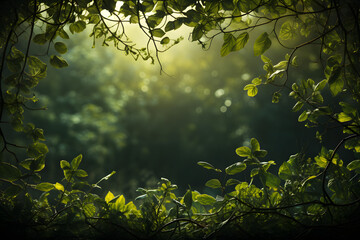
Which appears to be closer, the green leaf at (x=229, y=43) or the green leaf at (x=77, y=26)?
the green leaf at (x=229, y=43)

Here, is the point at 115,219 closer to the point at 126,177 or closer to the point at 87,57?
the point at 87,57

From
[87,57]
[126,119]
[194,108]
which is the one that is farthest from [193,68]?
[87,57]

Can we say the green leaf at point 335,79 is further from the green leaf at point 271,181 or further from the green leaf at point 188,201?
the green leaf at point 188,201

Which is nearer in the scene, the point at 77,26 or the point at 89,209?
A: the point at 89,209

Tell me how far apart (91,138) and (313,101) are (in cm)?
1381

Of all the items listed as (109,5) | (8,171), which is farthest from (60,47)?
(8,171)

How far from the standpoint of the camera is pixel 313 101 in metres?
0.98

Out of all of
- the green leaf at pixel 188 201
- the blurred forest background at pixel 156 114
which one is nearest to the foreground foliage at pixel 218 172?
the green leaf at pixel 188 201

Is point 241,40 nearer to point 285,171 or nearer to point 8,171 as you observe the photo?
point 285,171

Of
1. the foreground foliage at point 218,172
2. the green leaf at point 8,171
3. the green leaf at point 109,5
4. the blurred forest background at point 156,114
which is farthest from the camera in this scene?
the blurred forest background at point 156,114

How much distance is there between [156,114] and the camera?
18.1 metres

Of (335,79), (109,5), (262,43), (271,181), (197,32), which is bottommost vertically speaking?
(271,181)

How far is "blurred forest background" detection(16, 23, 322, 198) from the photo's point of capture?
45.1ft

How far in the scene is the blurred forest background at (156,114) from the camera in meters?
13.7
